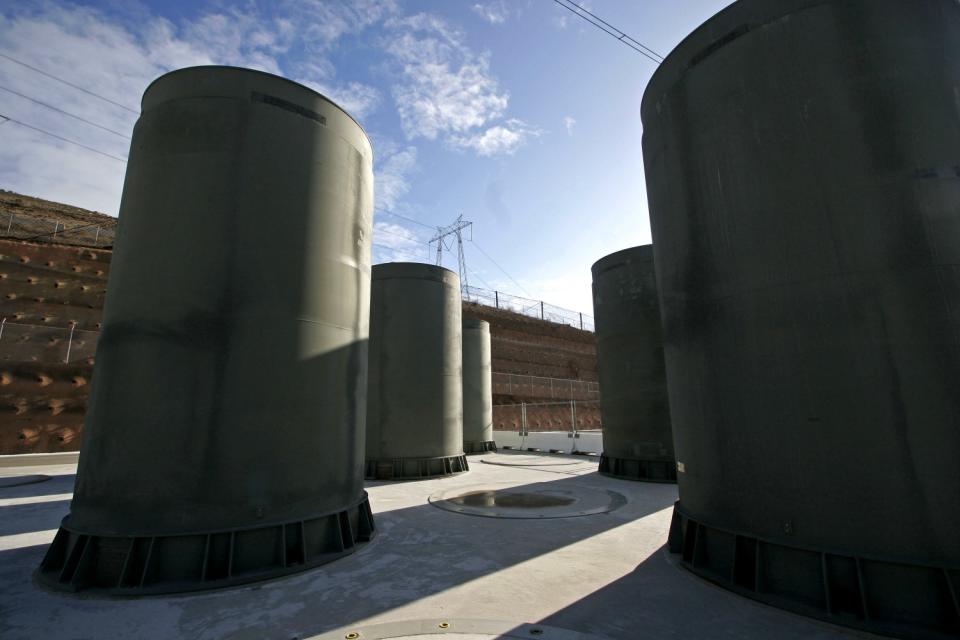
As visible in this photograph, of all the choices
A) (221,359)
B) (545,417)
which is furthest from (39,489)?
(545,417)

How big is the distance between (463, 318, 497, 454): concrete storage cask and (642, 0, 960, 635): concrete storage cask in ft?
48.0

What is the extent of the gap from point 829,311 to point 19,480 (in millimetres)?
17439

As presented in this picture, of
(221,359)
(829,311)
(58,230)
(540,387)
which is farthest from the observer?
(540,387)

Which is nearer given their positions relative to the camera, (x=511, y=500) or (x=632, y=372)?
(x=511, y=500)

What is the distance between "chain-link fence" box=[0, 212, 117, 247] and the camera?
2480 centimetres

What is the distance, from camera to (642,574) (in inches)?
201

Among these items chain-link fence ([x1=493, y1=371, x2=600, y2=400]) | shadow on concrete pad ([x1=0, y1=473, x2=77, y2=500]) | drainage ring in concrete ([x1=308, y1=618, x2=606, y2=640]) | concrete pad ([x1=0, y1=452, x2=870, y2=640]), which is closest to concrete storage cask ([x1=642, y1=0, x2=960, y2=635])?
concrete pad ([x1=0, y1=452, x2=870, y2=640])

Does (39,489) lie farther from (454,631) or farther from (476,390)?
(476,390)

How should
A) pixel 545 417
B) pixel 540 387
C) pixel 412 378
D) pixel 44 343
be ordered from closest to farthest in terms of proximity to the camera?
pixel 412 378 → pixel 44 343 → pixel 545 417 → pixel 540 387

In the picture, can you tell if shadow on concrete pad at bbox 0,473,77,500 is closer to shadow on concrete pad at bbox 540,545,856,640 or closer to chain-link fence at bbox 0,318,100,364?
chain-link fence at bbox 0,318,100,364

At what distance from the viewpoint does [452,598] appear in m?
4.46

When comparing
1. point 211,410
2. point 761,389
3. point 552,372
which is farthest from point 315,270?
point 552,372

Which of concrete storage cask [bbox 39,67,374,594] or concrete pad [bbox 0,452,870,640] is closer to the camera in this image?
concrete pad [bbox 0,452,870,640]

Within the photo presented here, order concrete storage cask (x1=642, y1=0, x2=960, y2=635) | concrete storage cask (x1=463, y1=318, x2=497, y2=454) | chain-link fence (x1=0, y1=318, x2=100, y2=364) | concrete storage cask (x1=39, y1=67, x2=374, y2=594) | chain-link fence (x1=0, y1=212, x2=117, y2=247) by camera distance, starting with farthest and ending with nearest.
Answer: chain-link fence (x1=0, y1=212, x2=117, y2=247) → concrete storage cask (x1=463, y1=318, x2=497, y2=454) → chain-link fence (x1=0, y1=318, x2=100, y2=364) → concrete storage cask (x1=39, y1=67, x2=374, y2=594) → concrete storage cask (x1=642, y1=0, x2=960, y2=635)
